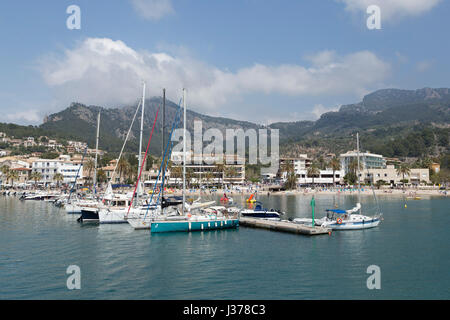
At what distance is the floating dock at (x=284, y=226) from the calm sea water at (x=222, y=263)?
119cm

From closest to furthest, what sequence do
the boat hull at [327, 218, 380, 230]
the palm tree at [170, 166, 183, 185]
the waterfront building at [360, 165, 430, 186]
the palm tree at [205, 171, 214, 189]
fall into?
the boat hull at [327, 218, 380, 230] → the palm tree at [170, 166, 183, 185] → the waterfront building at [360, 165, 430, 186] → the palm tree at [205, 171, 214, 189]

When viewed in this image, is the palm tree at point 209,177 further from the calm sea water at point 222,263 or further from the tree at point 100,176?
the calm sea water at point 222,263

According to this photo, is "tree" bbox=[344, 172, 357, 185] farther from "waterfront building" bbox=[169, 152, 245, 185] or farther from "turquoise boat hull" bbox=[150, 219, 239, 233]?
"turquoise boat hull" bbox=[150, 219, 239, 233]

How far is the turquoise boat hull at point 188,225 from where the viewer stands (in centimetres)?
3722

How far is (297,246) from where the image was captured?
3238cm

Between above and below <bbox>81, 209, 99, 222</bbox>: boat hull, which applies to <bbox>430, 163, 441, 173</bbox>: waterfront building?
above

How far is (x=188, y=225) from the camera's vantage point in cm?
3819

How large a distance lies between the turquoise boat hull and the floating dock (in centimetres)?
452

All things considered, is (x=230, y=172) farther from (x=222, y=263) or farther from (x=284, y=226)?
(x=222, y=263)

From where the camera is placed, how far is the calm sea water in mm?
20547

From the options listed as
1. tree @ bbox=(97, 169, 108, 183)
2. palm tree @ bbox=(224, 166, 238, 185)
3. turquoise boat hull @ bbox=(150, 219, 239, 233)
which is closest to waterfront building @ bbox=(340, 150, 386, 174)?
palm tree @ bbox=(224, 166, 238, 185)

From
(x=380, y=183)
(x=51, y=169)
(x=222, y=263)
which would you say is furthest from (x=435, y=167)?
(x=51, y=169)

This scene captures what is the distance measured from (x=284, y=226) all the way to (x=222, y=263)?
51.0 feet
